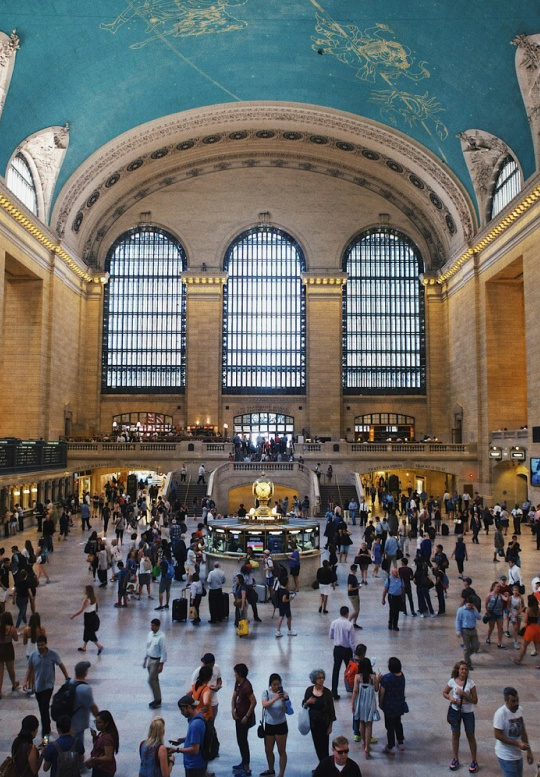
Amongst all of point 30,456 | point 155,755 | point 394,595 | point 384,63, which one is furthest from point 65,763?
point 384,63

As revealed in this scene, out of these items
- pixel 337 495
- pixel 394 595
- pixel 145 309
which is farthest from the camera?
pixel 145 309

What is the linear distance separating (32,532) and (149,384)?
20.0m

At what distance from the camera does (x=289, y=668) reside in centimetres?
950

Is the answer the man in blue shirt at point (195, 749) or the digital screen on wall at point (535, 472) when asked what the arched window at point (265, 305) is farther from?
the man in blue shirt at point (195, 749)

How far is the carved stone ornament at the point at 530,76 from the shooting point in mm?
24844

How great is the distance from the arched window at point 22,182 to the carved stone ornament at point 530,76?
2134cm

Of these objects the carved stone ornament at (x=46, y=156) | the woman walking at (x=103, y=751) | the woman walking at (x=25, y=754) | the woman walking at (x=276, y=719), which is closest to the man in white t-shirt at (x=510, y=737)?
the woman walking at (x=276, y=719)

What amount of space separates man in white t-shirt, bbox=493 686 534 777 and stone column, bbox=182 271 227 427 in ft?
119

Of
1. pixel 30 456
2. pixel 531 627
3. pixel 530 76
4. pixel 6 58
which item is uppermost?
pixel 6 58

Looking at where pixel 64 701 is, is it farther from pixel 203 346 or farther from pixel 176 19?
pixel 203 346

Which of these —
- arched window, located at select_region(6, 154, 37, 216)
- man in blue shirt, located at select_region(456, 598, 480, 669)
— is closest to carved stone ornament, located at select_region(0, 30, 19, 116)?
arched window, located at select_region(6, 154, 37, 216)

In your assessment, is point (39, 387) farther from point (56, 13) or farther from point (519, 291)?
point (519, 291)

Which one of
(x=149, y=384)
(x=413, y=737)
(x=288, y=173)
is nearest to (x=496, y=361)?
(x=288, y=173)

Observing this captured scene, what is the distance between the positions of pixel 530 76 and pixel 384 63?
22.4ft
